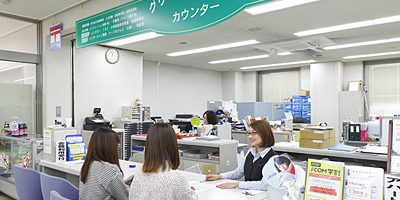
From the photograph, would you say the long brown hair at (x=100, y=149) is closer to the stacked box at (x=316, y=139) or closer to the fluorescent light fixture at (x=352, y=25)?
the stacked box at (x=316, y=139)

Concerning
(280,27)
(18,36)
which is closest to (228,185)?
(280,27)

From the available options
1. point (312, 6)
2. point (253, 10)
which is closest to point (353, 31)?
point (312, 6)

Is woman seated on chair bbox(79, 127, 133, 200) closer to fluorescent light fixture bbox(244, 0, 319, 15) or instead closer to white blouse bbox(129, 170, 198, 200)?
white blouse bbox(129, 170, 198, 200)

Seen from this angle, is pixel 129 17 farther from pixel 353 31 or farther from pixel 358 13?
pixel 353 31

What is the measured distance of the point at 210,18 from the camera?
2572mm

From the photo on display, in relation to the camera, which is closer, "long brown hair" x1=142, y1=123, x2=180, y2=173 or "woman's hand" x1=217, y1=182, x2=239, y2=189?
"long brown hair" x1=142, y1=123, x2=180, y2=173

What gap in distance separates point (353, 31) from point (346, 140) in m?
2.66

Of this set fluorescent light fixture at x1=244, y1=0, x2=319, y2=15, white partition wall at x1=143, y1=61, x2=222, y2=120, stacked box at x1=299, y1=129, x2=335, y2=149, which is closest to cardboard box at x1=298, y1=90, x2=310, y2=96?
white partition wall at x1=143, y1=61, x2=222, y2=120

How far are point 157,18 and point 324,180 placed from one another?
2.42 metres

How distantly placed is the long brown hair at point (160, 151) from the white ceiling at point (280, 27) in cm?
326

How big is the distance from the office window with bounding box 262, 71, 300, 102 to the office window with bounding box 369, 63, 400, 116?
2.59 metres

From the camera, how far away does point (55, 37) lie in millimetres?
5406

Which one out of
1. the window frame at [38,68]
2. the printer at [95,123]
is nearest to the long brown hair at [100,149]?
the printer at [95,123]

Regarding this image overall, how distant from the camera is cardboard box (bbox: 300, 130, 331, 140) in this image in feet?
12.0
